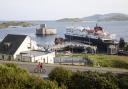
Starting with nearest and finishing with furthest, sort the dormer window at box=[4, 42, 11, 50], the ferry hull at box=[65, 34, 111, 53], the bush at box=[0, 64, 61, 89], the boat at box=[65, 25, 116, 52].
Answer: the bush at box=[0, 64, 61, 89]
the dormer window at box=[4, 42, 11, 50]
the ferry hull at box=[65, 34, 111, 53]
the boat at box=[65, 25, 116, 52]

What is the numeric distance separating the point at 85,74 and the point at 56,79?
253 centimetres

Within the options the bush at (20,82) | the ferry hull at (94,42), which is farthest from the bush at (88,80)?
the ferry hull at (94,42)

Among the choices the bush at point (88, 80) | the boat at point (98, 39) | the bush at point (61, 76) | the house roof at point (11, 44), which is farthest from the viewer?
the boat at point (98, 39)

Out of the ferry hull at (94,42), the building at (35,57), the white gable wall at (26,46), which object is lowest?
the ferry hull at (94,42)

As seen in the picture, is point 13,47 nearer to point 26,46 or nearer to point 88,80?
point 26,46

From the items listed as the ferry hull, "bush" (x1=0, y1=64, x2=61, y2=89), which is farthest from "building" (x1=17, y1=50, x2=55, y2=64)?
the ferry hull

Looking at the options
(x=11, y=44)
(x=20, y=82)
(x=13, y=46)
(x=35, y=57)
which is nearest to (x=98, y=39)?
(x=11, y=44)

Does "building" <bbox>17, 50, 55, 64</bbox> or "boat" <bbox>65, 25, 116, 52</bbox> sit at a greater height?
"building" <bbox>17, 50, 55, 64</bbox>

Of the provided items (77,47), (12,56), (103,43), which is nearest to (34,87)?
(12,56)

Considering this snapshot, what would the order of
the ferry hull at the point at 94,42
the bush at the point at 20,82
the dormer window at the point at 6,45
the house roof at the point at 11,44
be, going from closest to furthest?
the bush at the point at 20,82 < the house roof at the point at 11,44 < the dormer window at the point at 6,45 < the ferry hull at the point at 94,42

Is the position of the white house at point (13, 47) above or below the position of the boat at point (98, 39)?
above

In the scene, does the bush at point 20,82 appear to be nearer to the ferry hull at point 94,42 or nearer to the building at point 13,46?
the building at point 13,46

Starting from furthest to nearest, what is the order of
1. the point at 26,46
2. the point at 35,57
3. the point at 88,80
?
the point at 26,46 → the point at 35,57 → the point at 88,80

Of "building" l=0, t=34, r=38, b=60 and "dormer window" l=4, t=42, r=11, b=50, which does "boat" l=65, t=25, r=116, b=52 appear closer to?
"building" l=0, t=34, r=38, b=60
